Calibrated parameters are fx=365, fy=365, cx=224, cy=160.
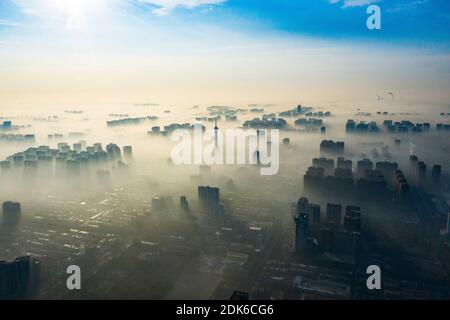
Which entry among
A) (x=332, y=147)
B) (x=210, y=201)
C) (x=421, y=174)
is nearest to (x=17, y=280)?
(x=210, y=201)

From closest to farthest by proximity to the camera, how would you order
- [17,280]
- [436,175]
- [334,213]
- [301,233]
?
[17,280] < [301,233] < [334,213] < [436,175]

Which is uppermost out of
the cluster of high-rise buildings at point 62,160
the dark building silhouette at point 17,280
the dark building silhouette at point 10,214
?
the cluster of high-rise buildings at point 62,160

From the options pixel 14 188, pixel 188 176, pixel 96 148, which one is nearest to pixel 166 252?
pixel 188 176

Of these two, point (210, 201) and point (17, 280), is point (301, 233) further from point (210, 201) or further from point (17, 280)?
point (17, 280)

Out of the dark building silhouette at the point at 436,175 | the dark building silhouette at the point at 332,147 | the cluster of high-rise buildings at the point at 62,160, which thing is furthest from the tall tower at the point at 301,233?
the dark building silhouette at the point at 332,147

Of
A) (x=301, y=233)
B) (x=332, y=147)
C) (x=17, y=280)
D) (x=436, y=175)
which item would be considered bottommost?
(x=17, y=280)

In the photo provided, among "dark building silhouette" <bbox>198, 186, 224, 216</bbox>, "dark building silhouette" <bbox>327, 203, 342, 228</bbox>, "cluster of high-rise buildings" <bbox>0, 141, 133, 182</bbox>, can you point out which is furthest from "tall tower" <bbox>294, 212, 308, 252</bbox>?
"cluster of high-rise buildings" <bbox>0, 141, 133, 182</bbox>

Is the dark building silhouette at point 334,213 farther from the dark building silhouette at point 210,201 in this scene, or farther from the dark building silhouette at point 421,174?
the dark building silhouette at point 421,174

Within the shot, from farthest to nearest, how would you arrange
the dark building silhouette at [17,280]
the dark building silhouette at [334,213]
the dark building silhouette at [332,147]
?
the dark building silhouette at [332,147] → the dark building silhouette at [334,213] → the dark building silhouette at [17,280]

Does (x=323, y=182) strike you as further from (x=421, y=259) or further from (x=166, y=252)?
(x=166, y=252)

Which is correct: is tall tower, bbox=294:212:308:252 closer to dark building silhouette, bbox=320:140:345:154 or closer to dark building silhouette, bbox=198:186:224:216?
dark building silhouette, bbox=198:186:224:216

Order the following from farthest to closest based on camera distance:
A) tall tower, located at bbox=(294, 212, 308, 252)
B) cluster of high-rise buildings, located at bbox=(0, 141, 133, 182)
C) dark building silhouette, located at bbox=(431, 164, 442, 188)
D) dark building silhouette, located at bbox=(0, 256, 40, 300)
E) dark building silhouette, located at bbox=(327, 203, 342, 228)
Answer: cluster of high-rise buildings, located at bbox=(0, 141, 133, 182), dark building silhouette, located at bbox=(431, 164, 442, 188), dark building silhouette, located at bbox=(327, 203, 342, 228), tall tower, located at bbox=(294, 212, 308, 252), dark building silhouette, located at bbox=(0, 256, 40, 300)
